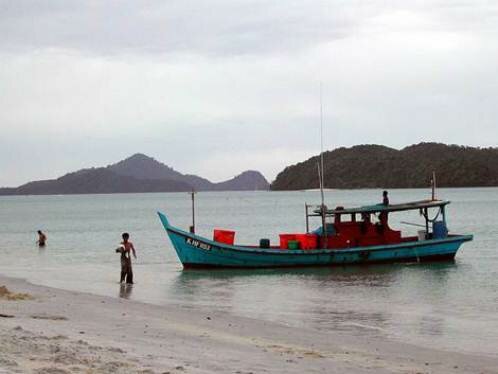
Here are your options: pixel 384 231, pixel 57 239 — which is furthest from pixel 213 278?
pixel 57 239

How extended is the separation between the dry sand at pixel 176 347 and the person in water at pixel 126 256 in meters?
5.82

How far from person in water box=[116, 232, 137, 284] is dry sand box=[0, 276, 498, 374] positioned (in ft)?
19.1

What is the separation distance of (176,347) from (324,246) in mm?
18538

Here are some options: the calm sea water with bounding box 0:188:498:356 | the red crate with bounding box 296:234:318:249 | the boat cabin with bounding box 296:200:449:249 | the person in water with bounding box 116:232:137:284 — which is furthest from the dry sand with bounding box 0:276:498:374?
the boat cabin with bounding box 296:200:449:249

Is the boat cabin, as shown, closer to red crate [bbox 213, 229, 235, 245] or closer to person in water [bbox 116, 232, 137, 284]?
red crate [bbox 213, 229, 235, 245]

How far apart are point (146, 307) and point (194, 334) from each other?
5011 mm

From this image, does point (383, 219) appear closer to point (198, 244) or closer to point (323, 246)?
point (323, 246)

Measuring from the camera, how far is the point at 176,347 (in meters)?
11.0

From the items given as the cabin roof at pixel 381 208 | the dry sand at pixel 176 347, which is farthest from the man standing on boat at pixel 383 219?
the dry sand at pixel 176 347

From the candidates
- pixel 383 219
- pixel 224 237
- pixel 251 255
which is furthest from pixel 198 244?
pixel 383 219

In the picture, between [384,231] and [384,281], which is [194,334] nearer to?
[384,281]

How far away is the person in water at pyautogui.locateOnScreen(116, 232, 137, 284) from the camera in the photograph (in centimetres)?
2267

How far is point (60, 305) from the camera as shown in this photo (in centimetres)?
1617

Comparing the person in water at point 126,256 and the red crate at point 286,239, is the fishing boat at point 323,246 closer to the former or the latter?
the red crate at point 286,239
